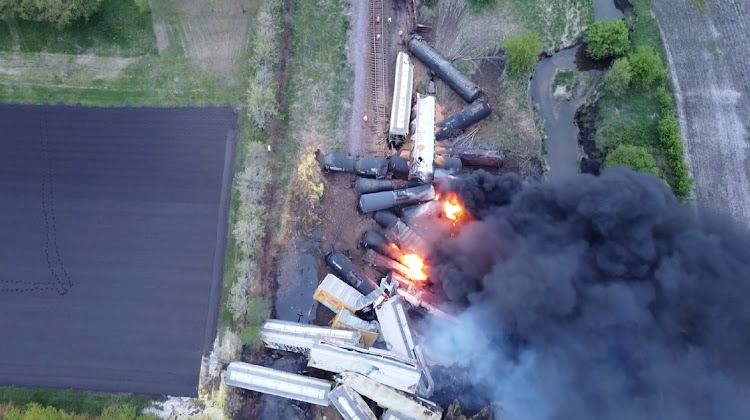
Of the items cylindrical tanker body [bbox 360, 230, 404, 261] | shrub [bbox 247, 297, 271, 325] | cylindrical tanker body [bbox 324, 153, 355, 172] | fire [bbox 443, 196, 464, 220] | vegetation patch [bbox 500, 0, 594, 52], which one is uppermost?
vegetation patch [bbox 500, 0, 594, 52]

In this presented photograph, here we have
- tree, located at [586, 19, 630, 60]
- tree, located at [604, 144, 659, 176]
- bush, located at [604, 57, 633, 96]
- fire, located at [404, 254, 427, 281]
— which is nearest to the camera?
fire, located at [404, 254, 427, 281]

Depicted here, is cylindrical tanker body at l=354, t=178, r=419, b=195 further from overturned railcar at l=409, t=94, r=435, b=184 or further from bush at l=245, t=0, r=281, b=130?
bush at l=245, t=0, r=281, b=130

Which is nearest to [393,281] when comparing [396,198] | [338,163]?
[396,198]

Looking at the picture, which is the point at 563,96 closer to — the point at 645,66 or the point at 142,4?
Answer: the point at 645,66

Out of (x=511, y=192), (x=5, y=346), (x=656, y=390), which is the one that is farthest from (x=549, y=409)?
(x=5, y=346)

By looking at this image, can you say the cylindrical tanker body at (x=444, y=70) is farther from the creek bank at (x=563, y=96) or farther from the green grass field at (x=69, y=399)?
the green grass field at (x=69, y=399)

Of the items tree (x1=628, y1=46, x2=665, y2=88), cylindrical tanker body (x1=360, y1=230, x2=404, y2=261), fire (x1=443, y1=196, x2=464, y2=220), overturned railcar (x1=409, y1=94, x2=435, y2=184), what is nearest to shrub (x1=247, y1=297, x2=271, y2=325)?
cylindrical tanker body (x1=360, y1=230, x2=404, y2=261)
